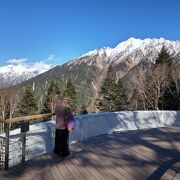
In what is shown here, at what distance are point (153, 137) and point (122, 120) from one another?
2939 mm

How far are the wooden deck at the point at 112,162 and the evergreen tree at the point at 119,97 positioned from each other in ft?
170

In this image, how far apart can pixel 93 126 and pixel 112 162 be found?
4.76 metres

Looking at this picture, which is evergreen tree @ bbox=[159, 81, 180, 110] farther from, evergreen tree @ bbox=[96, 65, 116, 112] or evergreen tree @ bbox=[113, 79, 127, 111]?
evergreen tree @ bbox=[96, 65, 116, 112]

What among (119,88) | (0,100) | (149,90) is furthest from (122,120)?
(119,88)

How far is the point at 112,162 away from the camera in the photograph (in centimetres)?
842

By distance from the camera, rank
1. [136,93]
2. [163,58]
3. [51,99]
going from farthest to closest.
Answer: [51,99], [136,93], [163,58]

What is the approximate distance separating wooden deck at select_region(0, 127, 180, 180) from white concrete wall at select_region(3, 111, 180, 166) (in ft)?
1.33

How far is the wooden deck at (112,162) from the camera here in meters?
7.36

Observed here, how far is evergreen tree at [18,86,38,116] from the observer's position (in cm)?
6175

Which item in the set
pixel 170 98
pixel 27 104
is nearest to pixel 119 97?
pixel 27 104

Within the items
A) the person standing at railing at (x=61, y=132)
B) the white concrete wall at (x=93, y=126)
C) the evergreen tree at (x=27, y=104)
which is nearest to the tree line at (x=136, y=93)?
the evergreen tree at (x=27, y=104)

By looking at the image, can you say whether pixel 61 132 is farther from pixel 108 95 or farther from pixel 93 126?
pixel 108 95

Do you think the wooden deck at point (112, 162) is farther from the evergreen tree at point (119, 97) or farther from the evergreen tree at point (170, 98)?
the evergreen tree at point (119, 97)

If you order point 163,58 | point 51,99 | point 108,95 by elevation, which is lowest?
point 51,99
